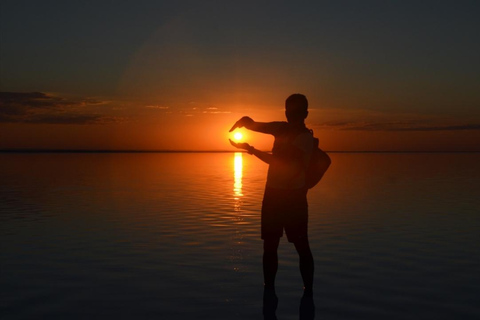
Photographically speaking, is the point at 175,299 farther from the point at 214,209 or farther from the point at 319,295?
the point at 214,209

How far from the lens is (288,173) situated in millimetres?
Result: 6938

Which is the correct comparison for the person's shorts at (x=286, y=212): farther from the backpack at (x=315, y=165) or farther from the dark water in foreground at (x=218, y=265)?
the dark water in foreground at (x=218, y=265)

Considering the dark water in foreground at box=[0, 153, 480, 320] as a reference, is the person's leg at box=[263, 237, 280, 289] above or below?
above

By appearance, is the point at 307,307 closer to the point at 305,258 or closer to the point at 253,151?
the point at 305,258

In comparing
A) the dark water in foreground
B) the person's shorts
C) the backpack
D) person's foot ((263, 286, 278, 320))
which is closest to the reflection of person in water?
the person's shorts

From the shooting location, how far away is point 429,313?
21.6ft

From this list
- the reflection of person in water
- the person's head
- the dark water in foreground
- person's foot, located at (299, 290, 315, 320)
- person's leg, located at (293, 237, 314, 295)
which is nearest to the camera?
person's foot, located at (299, 290, 315, 320)

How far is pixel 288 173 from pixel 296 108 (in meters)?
0.85

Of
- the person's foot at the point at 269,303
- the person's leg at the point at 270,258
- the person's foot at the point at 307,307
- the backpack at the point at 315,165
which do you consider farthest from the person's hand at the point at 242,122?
the person's foot at the point at 307,307

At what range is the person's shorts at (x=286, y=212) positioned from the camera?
698cm

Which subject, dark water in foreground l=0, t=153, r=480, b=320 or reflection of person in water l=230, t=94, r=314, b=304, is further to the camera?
reflection of person in water l=230, t=94, r=314, b=304

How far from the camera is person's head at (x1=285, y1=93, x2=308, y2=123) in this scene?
7012 mm

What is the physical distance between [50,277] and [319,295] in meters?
4.21

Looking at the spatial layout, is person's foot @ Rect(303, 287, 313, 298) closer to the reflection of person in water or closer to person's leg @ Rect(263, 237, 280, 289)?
the reflection of person in water
